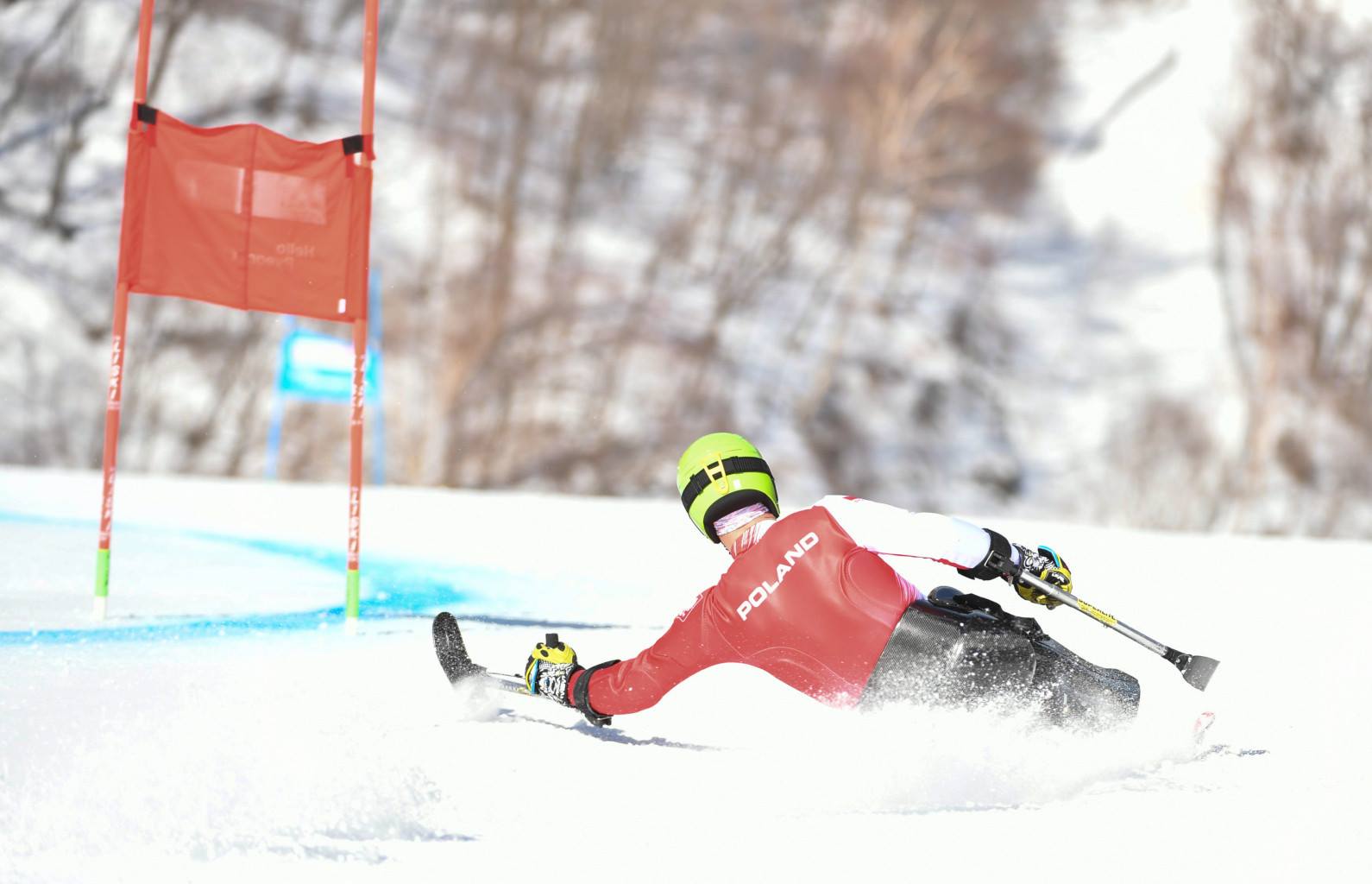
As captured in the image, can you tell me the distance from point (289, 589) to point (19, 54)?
1283 centimetres

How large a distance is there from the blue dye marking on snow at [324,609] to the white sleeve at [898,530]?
2478 mm

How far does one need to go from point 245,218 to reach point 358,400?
0.85 m

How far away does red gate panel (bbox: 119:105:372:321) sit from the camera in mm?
4871

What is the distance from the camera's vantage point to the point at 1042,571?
3.36 meters

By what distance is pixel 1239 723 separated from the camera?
153 inches

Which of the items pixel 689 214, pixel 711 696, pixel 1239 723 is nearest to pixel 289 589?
pixel 711 696

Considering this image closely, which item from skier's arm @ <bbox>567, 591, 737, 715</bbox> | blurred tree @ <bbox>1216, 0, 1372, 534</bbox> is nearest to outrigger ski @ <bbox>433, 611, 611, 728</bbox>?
skier's arm @ <bbox>567, 591, 737, 715</bbox>

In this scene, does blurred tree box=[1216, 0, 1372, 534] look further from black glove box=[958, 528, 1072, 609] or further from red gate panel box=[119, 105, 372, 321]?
black glove box=[958, 528, 1072, 609]

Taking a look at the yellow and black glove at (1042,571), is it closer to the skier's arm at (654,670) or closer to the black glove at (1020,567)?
the black glove at (1020,567)

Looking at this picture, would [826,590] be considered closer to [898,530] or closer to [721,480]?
[898,530]

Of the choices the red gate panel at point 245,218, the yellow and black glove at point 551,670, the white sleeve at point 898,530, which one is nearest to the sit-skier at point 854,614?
the white sleeve at point 898,530

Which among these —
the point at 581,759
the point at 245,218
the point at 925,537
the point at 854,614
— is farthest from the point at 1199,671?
the point at 245,218

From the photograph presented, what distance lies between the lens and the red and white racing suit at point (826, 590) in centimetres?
305

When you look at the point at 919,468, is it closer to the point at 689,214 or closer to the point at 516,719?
the point at 689,214
